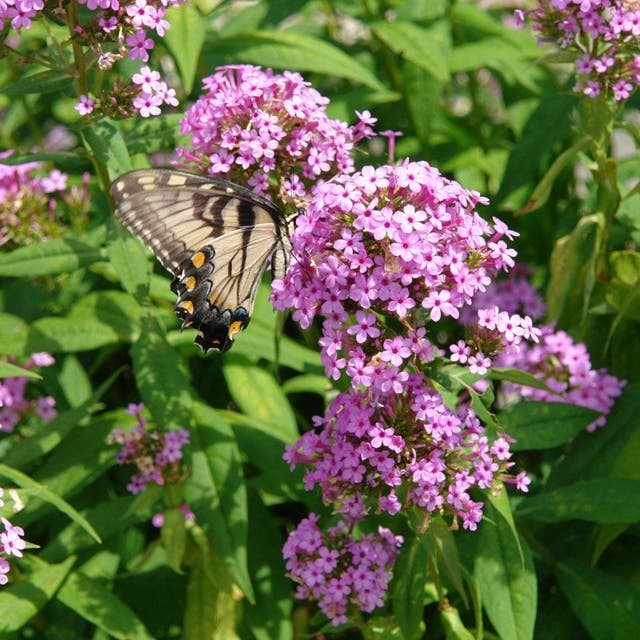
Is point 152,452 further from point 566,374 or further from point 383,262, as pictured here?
point 566,374

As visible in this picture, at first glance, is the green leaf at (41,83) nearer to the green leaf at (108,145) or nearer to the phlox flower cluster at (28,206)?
the green leaf at (108,145)

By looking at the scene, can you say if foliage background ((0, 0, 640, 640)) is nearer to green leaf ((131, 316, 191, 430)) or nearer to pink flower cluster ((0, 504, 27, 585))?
green leaf ((131, 316, 191, 430))

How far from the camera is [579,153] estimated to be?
3617mm

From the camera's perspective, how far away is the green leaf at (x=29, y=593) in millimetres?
3039

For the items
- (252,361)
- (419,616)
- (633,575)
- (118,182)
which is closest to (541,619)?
(633,575)

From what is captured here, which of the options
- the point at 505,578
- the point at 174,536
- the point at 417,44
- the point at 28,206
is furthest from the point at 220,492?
the point at 417,44

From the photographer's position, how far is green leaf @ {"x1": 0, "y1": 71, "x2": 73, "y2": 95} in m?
3.14

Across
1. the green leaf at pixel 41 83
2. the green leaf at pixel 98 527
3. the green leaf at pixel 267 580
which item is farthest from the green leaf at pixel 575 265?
the green leaf at pixel 41 83

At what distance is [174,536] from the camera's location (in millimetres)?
3174

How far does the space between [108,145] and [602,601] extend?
6.75 ft

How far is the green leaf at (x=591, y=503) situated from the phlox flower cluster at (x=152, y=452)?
1.07 metres

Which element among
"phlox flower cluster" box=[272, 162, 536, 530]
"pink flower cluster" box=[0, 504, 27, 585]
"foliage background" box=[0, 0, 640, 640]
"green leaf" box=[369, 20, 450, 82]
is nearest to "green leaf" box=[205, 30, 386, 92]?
"foliage background" box=[0, 0, 640, 640]

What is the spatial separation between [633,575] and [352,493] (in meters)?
1.23

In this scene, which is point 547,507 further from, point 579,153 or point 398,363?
point 579,153
